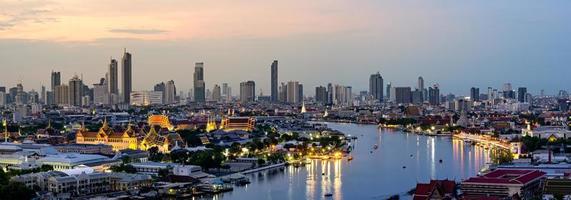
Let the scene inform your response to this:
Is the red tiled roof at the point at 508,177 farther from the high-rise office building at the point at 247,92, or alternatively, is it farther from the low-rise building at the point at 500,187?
the high-rise office building at the point at 247,92

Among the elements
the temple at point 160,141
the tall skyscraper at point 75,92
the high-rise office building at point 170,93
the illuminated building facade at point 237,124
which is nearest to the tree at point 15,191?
the temple at point 160,141

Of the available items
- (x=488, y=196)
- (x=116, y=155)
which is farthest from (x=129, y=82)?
(x=488, y=196)

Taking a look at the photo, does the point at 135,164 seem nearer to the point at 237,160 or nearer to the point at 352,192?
the point at 237,160

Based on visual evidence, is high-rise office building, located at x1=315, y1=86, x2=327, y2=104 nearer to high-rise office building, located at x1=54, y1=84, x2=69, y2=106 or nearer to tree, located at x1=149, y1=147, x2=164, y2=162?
high-rise office building, located at x1=54, y1=84, x2=69, y2=106

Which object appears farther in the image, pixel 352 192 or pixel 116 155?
pixel 116 155

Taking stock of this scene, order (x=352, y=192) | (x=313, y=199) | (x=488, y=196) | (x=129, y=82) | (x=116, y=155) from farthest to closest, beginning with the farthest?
(x=129, y=82), (x=116, y=155), (x=352, y=192), (x=313, y=199), (x=488, y=196)

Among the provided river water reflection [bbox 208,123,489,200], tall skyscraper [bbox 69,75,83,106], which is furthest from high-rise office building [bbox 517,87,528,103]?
river water reflection [bbox 208,123,489,200]
